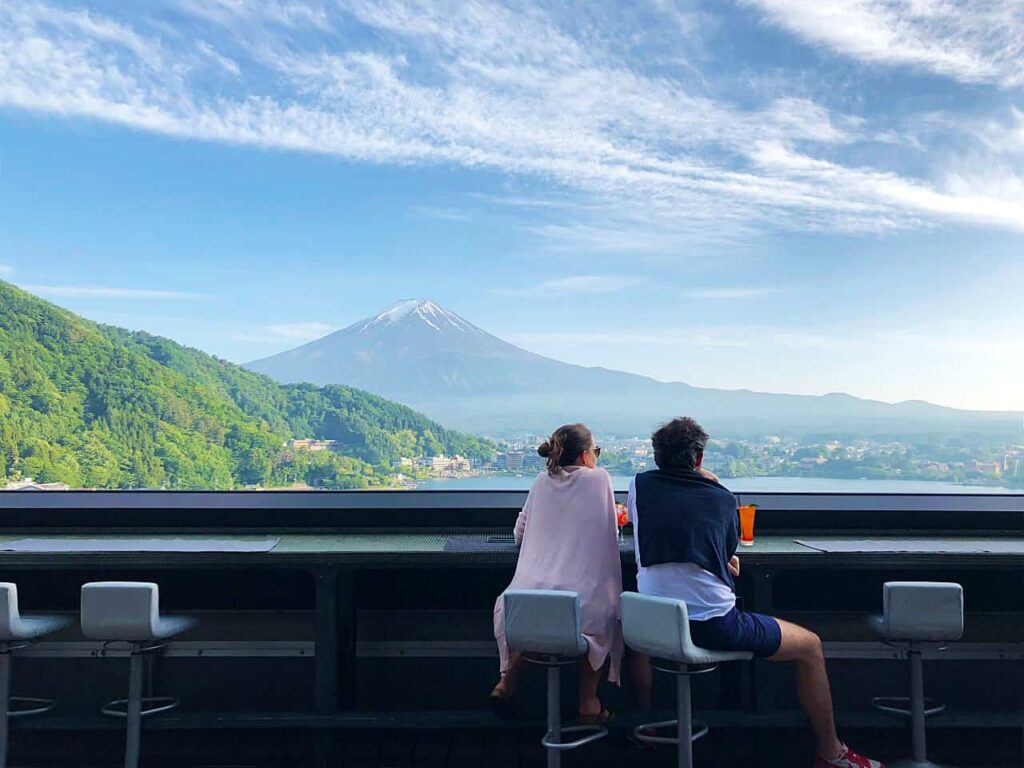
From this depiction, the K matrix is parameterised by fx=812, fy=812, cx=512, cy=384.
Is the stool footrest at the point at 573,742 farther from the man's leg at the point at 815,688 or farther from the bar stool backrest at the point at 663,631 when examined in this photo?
the man's leg at the point at 815,688

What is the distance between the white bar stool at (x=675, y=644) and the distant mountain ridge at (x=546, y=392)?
1.12 m

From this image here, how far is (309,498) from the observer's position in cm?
284

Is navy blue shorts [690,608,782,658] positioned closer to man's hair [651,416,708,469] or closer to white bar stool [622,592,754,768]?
white bar stool [622,592,754,768]

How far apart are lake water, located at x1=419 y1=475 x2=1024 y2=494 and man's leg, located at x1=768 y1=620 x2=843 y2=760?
0.81 m

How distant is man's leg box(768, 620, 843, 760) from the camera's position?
2148 mm

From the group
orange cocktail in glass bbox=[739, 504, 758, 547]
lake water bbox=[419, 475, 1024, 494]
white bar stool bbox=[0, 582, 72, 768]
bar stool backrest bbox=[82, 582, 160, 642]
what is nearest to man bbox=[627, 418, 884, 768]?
orange cocktail in glass bbox=[739, 504, 758, 547]

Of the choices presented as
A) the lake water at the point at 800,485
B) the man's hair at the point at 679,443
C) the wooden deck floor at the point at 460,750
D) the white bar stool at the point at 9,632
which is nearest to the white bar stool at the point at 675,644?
the man's hair at the point at 679,443

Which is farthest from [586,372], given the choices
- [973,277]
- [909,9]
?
[909,9]

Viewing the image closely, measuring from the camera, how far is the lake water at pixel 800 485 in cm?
292

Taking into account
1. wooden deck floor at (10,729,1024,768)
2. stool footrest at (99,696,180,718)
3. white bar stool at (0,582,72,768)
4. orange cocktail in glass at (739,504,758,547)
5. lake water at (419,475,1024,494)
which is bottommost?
wooden deck floor at (10,729,1024,768)

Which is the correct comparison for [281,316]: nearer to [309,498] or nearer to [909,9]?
[309,498]

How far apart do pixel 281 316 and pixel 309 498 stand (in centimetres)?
75

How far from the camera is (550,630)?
2.00 metres

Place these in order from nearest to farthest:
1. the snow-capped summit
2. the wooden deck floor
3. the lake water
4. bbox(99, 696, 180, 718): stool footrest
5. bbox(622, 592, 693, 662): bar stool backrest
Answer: bbox(622, 592, 693, 662): bar stool backrest < bbox(99, 696, 180, 718): stool footrest < the wooden deck floor < the lake water < the snow-capped summit
